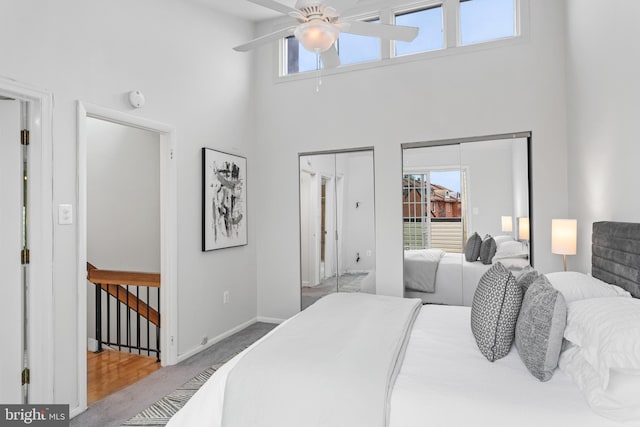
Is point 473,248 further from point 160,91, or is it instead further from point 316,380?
point 160,91

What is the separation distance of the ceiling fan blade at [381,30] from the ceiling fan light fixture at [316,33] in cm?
12

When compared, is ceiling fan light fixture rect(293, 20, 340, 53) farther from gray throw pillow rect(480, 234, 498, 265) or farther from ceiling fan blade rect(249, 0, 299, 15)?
gray throw pillow rect(480, 234, 498, 265)

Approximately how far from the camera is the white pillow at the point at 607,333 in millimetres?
1235

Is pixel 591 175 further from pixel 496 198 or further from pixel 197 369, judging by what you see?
pixel 197 369

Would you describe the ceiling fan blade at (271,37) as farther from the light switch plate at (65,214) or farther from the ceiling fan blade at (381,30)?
the light switch plate at (65,214)

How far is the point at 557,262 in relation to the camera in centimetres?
341

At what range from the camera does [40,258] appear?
2.26 m

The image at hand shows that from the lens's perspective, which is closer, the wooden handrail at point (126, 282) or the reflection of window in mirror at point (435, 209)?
the wooden handrail at point (126, 282)

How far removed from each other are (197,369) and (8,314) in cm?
142

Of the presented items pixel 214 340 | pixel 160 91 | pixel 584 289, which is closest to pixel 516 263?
pixel 584 289

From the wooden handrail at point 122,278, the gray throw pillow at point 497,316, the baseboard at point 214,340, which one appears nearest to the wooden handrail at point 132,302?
the wooden handrail at point 122,278

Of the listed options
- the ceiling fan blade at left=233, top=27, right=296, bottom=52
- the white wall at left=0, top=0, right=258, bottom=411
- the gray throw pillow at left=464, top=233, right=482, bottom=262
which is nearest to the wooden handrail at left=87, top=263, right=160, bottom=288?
the white wall at left=0, top=0, right=258, bottom=411

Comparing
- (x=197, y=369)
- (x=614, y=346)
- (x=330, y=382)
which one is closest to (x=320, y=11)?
(x=330, y=382)

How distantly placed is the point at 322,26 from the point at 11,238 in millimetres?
2294
